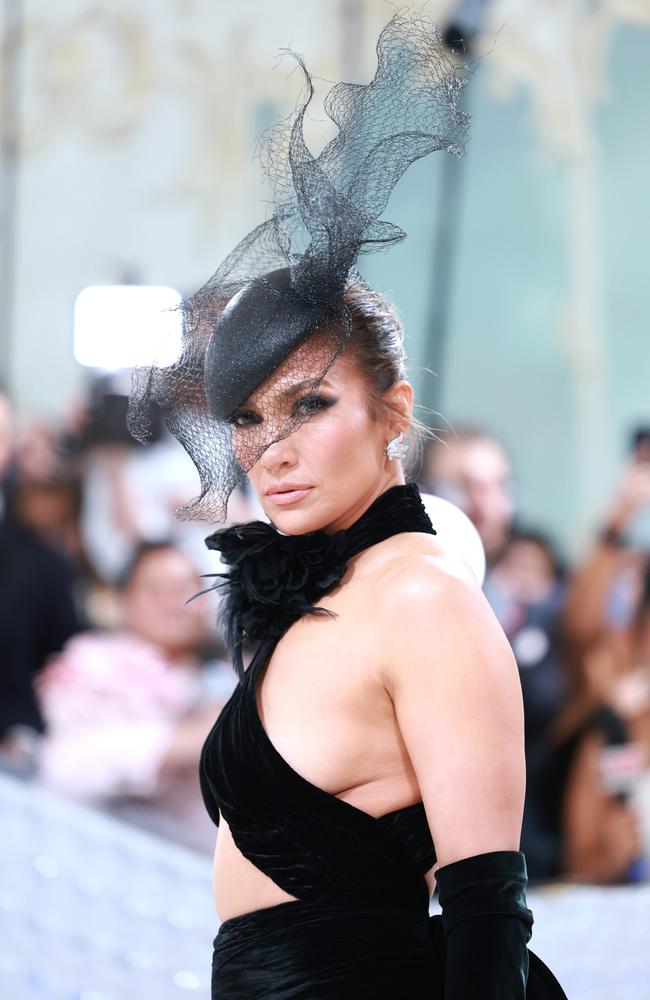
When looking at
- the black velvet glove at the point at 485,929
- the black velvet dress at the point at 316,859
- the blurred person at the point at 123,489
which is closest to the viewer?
the black velvet glove at the point at 485,929

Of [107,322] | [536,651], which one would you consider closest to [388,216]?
[107,322]

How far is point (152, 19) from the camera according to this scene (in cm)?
462

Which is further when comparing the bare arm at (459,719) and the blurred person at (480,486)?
the blurred person at (480,486)

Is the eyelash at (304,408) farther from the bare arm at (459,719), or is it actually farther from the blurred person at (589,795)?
the blurred person at (589,795)

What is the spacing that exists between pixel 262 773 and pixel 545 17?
419cm

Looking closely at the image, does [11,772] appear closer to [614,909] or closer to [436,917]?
[614,909]

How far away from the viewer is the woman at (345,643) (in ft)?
2.94

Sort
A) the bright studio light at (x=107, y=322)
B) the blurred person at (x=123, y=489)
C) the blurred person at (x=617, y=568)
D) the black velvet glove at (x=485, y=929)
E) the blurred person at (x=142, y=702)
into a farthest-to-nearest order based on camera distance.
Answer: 1. the bright studio light at (x=107, y=322)
2. the blurred person at (x=123, y=489)
3. the blurred person at (x=617, y=568)
4. the blurred person at (x=142, y=702)
5. the black velvet glove at (x=485, y=929)

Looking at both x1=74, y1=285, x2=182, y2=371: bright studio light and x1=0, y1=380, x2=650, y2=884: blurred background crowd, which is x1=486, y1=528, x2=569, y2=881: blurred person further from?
x1=74, y1=285, x2=182, y2=371: bright studio light

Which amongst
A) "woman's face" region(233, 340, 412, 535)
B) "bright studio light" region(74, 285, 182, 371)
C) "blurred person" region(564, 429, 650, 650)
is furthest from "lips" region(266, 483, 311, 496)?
"bright studio light" region(74, 285, 182, 371)

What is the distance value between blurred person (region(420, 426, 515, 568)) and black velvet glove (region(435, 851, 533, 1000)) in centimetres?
247

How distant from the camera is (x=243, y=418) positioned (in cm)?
100

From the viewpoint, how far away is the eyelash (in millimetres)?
984

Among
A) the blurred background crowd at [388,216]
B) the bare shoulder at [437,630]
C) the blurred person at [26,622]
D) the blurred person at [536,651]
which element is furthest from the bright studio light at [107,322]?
the bare shoulder at [437,630]
